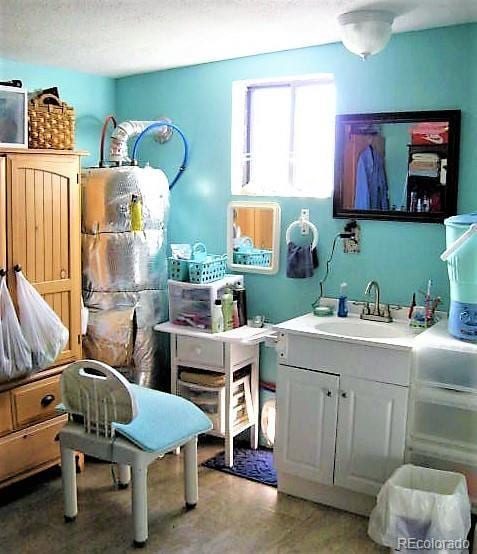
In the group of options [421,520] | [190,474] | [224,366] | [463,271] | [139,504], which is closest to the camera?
[421,520]

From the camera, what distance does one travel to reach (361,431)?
10.3ft

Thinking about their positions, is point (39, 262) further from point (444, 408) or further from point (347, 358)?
point (444, 408)

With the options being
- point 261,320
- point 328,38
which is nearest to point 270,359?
point 261,320

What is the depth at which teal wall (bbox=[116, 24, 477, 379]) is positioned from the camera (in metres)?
3.26

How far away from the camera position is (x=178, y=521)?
10.3 ft

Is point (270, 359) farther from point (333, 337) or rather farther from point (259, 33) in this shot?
point (259, 33)

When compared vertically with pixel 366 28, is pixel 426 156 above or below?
below

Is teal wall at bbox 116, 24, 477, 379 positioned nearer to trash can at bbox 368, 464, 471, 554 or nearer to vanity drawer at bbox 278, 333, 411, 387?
vanity drawer at bbox 278, 333, 411, 387

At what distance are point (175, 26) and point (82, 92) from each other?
4.10ft

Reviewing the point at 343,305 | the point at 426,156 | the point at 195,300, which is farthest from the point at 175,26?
the point at 343,305

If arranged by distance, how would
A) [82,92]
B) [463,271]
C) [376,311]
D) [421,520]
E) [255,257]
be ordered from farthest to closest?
[82,92]
[255,257]
[376,311]
[463,271]
[421,520]

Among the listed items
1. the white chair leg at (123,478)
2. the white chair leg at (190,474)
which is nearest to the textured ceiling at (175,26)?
the white chair leg at (190,474)

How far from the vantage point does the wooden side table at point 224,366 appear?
3.70 meters

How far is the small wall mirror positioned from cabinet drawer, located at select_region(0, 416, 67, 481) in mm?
1290
